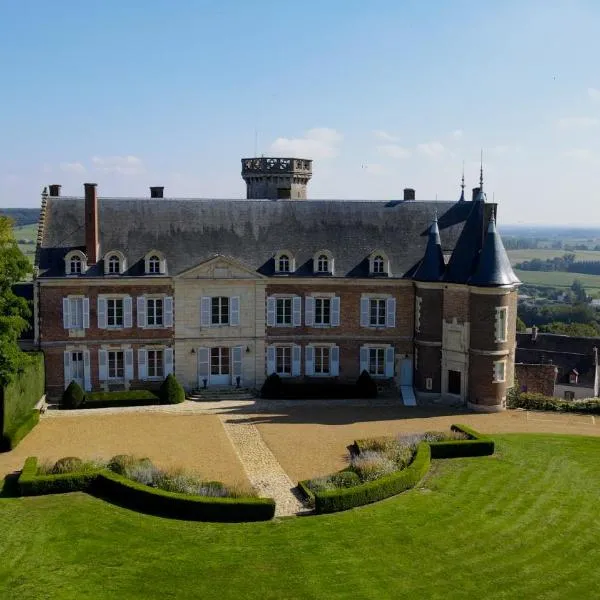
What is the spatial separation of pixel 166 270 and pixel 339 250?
31.3 ft

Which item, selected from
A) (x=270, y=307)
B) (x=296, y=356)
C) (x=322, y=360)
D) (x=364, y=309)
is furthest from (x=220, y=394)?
(x=364, y=309)

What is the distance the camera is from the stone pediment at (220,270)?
134ft

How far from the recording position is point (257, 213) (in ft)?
144

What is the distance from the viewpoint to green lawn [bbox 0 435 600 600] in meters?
19.3

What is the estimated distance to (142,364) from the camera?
40812 millimetres

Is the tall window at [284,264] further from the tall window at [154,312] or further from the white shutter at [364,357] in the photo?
the tall window at [154,312]

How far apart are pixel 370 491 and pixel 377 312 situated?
18301 millimetres

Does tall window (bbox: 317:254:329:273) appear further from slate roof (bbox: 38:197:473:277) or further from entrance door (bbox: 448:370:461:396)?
entrance door (bbox: 448:370:461:396)

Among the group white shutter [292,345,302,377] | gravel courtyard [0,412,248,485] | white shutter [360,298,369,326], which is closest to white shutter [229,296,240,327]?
white shutter [292,345,302,377]

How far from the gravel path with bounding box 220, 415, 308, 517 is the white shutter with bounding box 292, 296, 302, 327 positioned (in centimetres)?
730

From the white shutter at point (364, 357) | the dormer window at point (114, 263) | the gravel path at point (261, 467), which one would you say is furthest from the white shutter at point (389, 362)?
the dormer window at point (114, 263)

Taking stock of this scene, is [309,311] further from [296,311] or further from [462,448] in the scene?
[462,448]

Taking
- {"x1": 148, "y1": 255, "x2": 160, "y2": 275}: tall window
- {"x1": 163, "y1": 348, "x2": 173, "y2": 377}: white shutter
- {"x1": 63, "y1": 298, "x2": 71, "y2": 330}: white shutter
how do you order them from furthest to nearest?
{"x1": 163, "y1": 348, "x2": 173, "y2": 377}: white shutter < {"x1": 148, "y1": 255, "x2": 160, "y2": 275}: tall window < {"x1": 63, "y1": 298, "x2": 71, "y2": 330}: white shutter

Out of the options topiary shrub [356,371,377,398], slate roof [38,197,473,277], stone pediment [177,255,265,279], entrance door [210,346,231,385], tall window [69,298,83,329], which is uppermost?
slate roof [38,197,473,277]
